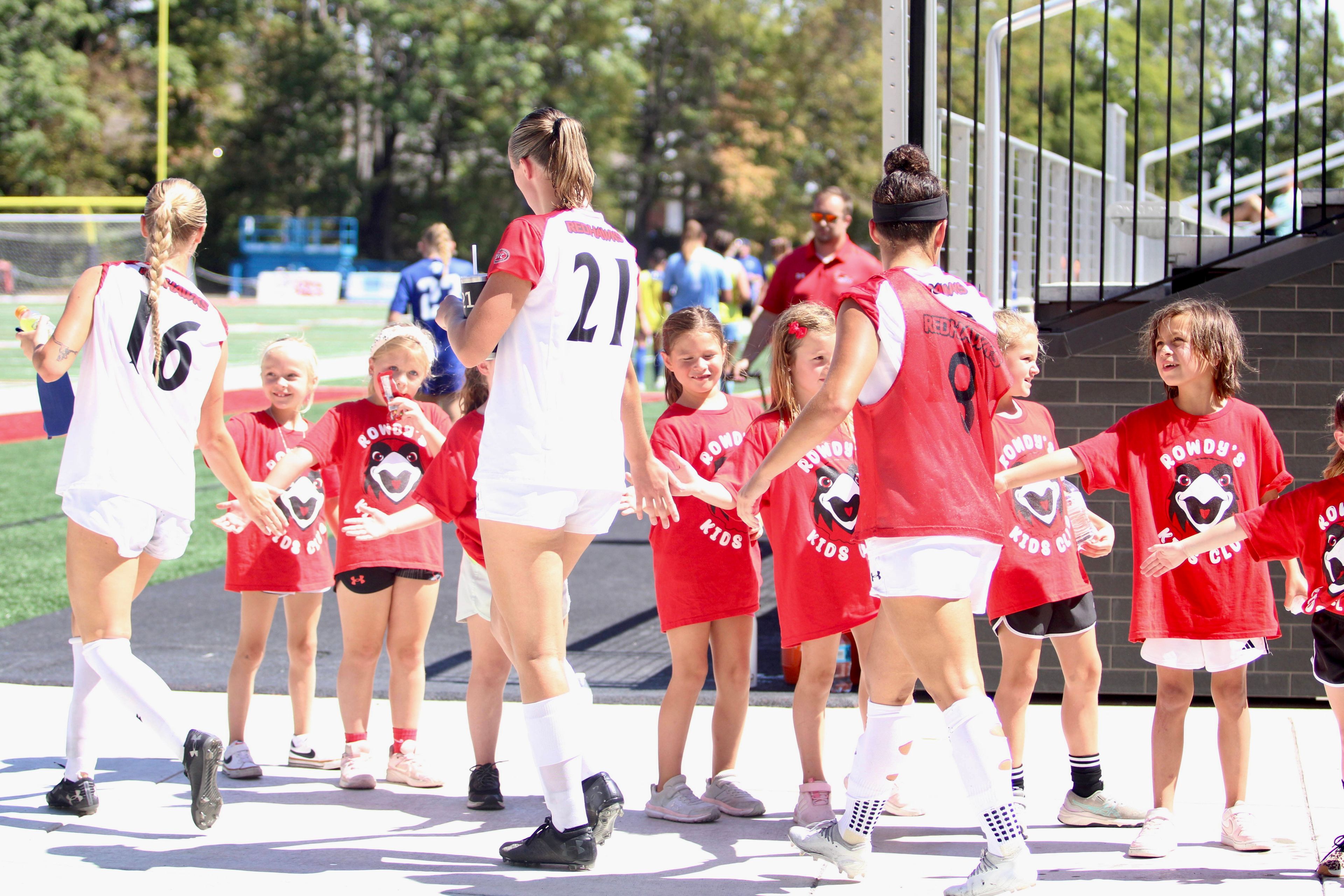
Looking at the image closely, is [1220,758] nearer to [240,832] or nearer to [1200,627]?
[1200,627]

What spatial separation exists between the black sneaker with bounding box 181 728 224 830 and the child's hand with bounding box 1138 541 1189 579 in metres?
2.63

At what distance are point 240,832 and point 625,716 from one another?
178 centimetres

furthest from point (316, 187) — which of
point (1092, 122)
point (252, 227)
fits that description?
point (1092, 122)

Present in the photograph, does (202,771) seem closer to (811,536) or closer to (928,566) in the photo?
(811,536)

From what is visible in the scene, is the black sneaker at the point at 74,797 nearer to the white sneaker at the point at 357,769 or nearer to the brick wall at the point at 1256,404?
the white sneaker at the point at 357,769

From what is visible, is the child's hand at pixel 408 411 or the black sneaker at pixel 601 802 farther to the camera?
the child's hand at pixel 408 411

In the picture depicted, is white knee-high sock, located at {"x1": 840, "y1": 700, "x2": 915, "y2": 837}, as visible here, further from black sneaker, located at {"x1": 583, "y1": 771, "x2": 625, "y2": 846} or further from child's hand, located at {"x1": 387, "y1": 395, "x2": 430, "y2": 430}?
child's hand, located at {"x1": 387, "y1": 395, "x2": 430, "y2": 430}

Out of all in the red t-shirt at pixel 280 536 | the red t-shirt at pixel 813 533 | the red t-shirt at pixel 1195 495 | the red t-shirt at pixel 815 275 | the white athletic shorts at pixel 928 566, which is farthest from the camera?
the red t-shirt at pixel 815 275

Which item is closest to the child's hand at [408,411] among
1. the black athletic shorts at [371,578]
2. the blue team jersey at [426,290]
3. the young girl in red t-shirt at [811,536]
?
the black athletic shorts at [371,578]

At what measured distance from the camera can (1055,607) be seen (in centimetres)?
422

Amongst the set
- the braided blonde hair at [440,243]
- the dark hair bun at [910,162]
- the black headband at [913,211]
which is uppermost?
the braided blonde hair at [440,243]

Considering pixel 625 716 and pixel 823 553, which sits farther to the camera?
pixel 625 716

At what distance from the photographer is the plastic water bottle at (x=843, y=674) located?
5.57 metres

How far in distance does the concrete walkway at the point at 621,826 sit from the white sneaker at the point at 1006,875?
316 mm
